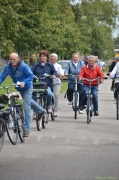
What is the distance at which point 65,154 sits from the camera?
10.9 metres

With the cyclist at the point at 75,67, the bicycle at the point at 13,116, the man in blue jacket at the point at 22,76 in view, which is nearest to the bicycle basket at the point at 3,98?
the bicycle at the point at 13,116

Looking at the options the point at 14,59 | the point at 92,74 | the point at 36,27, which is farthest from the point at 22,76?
the point at 36,27

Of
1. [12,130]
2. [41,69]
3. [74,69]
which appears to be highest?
[41,69]

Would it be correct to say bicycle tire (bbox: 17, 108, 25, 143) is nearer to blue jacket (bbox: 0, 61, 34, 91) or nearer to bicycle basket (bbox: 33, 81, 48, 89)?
blue jacket (bbox: 0, 61, 34, 91)

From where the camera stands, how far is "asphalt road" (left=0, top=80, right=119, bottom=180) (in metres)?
8.80

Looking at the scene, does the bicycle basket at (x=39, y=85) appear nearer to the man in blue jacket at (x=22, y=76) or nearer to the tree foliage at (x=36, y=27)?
the man in blue jacket at (x=22, y=76)

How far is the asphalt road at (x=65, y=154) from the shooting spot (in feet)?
28.9

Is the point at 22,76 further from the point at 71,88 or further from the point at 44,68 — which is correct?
the point at 71,88

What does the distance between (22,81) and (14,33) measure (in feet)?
99.6

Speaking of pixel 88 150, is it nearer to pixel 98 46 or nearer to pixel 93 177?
pixel 93 177

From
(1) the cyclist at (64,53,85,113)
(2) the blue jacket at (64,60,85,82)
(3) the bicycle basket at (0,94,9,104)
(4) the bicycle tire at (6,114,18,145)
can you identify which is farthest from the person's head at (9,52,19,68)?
(2) the blue jacket at (64,60,85,82)

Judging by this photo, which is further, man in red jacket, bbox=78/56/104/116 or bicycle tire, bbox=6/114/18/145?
man in red jacket, bbox=78/56/104/116

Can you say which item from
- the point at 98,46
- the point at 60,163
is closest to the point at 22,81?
the point at 60,163

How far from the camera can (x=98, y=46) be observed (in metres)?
108
